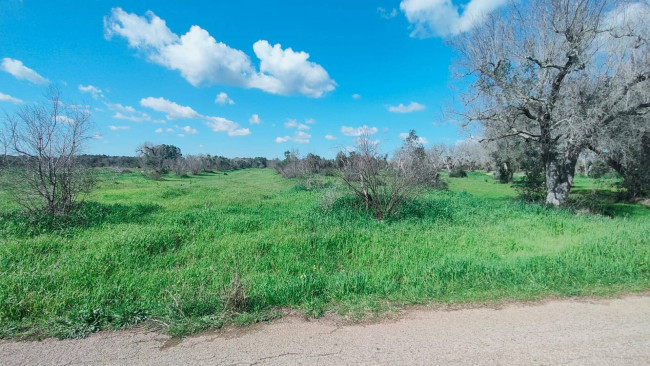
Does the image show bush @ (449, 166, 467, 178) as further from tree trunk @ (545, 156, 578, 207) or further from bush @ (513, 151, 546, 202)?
tree trunk @ (545, 156, 578, 207)

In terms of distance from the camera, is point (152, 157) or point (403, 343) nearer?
point (403, 343)

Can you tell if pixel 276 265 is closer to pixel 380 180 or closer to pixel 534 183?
pixel 380 180

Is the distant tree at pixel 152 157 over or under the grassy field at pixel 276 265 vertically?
over

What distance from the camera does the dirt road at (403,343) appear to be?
3.13 m

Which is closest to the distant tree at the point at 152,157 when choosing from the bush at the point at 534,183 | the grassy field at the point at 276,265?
the grassy field at the point at 276,265

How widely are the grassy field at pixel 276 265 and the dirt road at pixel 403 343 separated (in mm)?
368

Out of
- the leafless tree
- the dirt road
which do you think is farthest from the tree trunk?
the dirt road

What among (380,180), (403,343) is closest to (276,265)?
(403,343)

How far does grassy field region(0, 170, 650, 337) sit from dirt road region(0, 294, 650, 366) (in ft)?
1.21

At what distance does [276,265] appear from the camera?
22.5 feet

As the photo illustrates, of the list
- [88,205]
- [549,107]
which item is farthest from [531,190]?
[88,205]

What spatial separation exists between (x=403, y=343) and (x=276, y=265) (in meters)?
4.05

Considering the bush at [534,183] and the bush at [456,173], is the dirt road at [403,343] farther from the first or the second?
the bush at [456,173]

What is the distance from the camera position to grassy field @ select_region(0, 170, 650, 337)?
14.6ft
